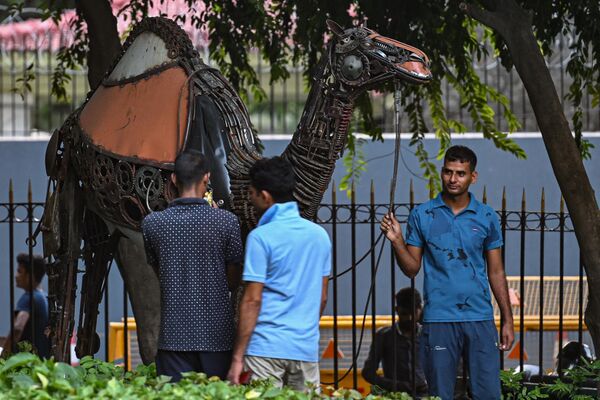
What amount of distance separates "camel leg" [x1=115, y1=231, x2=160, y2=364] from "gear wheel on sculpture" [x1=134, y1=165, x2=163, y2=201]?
0.38 m

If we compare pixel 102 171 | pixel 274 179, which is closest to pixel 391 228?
pixel 274 179

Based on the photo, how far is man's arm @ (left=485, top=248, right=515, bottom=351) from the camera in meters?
6.36

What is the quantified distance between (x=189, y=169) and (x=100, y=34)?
3.49 meters

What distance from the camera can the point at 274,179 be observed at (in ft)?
17.2

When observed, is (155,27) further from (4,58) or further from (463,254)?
(4,58)

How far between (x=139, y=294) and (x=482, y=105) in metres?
4.47

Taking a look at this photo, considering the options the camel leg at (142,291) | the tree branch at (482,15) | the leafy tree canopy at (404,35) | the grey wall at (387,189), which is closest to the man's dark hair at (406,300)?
the leafy tree canopy at (404,35)

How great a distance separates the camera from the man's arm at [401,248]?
6078 millimetres

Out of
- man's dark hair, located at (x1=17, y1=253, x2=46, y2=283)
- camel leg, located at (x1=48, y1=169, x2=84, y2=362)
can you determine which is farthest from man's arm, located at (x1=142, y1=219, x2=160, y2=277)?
man's dark hair, located at (x1=17, y1=253, x2=46, y2=283)

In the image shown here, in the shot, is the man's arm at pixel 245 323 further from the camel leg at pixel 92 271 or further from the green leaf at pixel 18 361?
the camel leg at pixel 92 271

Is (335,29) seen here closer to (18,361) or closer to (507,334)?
(507,334)

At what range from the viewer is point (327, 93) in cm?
628

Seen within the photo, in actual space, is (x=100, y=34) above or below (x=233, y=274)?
above

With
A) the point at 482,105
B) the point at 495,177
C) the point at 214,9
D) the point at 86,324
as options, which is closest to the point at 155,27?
the point at 86,324
